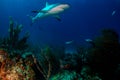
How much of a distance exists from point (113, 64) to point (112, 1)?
46817 mm

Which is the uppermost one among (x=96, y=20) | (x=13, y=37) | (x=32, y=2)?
(x=32, y=2)

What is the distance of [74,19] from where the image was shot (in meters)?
70.6

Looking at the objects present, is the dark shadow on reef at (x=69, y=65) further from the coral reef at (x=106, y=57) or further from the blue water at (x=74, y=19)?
the blue water at (x=74, y=19)

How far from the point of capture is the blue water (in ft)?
172

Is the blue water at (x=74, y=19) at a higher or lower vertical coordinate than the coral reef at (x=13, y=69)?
higher

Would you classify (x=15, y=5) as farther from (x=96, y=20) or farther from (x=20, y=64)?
(x=20, y=64)

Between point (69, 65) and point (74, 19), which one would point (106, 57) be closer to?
point (69, 65)

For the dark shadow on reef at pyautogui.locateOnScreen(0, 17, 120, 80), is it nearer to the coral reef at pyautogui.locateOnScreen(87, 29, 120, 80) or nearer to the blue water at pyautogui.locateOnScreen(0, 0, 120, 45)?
the coral reef at pyautogui.locateOnScreen(87, 29, 120, 80)

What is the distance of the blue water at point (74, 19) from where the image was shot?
52.5 meters

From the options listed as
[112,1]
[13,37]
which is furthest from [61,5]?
[112,1]

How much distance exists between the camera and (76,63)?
5.80m

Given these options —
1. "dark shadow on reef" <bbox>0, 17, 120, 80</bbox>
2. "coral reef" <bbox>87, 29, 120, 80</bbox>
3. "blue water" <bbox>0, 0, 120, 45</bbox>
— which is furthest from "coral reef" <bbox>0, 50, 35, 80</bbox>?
"blue water" <bbox>0, 0, 120, 45</bbox>

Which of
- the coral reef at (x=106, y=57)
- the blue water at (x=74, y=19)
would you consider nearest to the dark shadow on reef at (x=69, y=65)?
the coral reef at (x=106, y=57)

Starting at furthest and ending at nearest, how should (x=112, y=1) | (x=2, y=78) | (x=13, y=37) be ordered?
1. (x=112, y=1)
2. (x=13, y=37)
3. (x=2, y=78)
